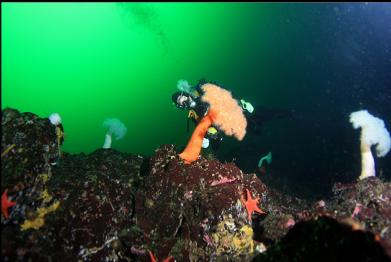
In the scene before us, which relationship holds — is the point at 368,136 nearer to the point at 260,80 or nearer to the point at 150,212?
the point at 150,212

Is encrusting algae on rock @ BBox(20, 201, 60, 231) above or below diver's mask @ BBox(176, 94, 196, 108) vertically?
below

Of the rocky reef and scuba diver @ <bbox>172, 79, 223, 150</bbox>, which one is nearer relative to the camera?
the rocky reef

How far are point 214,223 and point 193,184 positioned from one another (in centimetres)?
78

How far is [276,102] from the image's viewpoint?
138 ft

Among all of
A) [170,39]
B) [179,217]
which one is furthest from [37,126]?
[170,39]

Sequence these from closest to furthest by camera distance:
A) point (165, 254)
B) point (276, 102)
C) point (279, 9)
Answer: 1. point (165, 254)
2. point (276, 102)
3. point (279, 9)

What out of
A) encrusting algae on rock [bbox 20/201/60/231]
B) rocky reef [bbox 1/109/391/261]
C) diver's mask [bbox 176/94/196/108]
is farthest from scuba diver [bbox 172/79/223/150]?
encrusting algae on rock [bbox 20/201/60/231]

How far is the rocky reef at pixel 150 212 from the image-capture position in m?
4.20

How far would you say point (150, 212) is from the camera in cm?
537

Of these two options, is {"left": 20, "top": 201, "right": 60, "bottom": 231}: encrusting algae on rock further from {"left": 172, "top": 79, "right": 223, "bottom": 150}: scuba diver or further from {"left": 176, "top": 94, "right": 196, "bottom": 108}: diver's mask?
{"left": 176, "top": 94, "right": 196, "bottom": 108}: diver's mask

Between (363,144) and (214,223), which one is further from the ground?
(363,144)

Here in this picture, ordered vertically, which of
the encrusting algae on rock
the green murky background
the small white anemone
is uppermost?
the green murky background

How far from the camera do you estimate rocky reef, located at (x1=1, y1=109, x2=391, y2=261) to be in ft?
13.8

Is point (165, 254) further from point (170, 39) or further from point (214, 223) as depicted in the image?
point (170, 39)
